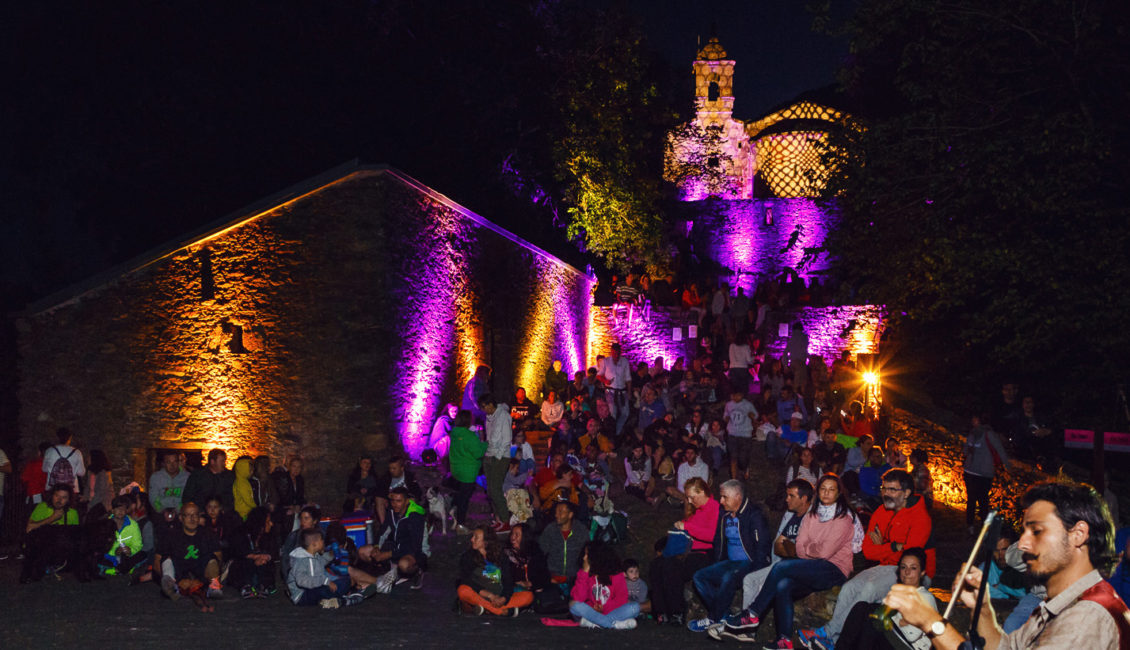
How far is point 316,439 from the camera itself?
12.9 meters

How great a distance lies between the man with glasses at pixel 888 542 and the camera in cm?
650

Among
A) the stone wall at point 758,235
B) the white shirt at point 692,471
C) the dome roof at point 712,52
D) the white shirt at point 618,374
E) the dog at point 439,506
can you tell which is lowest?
the dog at point 439,506

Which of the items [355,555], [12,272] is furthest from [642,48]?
[355,555]

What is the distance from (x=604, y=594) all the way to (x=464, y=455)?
400cm

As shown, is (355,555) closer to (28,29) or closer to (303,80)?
(303,80)

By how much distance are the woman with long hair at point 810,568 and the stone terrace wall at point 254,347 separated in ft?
24.4

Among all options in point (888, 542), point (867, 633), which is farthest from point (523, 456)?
point (867, 633)

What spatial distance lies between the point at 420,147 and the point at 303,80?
127 inches

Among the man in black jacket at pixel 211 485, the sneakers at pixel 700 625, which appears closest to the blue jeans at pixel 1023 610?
the sneakers at pixel 700 625

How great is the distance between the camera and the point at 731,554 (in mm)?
7750

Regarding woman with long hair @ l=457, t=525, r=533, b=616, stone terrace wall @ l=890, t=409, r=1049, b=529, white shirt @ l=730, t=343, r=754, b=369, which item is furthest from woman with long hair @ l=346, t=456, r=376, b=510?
white shirt @ l=730, t=343, r=754, b=369

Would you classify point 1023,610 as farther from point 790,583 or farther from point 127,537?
point 127,537

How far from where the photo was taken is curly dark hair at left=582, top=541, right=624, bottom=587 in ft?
26.0

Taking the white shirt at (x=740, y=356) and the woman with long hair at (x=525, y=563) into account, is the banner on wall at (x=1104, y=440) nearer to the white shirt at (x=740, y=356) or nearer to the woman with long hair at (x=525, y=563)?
the woman with long hair at (x=525, y=563)
